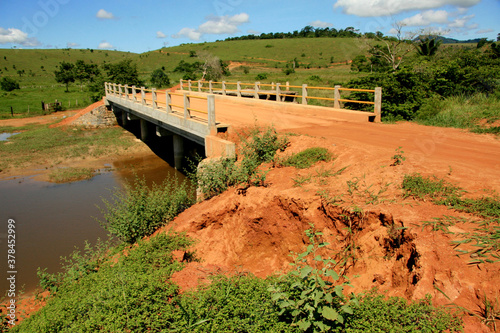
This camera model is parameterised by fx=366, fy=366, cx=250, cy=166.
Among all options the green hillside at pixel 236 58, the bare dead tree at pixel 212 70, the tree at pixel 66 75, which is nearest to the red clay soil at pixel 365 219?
the bare dead tree at pixel 212 70

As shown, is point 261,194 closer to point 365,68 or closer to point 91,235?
point 91,235

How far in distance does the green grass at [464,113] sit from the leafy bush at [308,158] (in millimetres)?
5080

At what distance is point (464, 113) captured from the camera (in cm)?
1170

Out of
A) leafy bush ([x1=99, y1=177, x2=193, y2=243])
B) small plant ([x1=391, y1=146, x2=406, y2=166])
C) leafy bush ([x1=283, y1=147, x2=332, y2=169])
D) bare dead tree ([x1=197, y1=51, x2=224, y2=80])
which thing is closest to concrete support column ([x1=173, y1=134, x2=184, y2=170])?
leafy bush ([x1=99, y1=177, x2=193, y2=243])

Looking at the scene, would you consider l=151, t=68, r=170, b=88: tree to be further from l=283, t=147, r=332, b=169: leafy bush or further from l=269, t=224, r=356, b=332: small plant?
l=269, t=224, r=356, b=332: small plant

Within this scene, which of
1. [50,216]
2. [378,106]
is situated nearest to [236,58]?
[378,106]

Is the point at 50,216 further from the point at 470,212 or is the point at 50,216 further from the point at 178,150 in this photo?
the point at 470,212

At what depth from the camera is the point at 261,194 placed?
23.5 ft

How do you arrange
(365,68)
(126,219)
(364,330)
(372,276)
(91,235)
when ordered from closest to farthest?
(364,330) → (372,276) → (126,219) → (91,235) → (365,68)

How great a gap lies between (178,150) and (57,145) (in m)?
8.62

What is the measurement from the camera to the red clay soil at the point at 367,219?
13.8ft

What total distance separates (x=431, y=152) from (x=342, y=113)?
5.67m

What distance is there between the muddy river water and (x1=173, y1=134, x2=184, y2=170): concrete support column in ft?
2.56

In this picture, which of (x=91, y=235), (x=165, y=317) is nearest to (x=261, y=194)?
(x=165, y=317)
